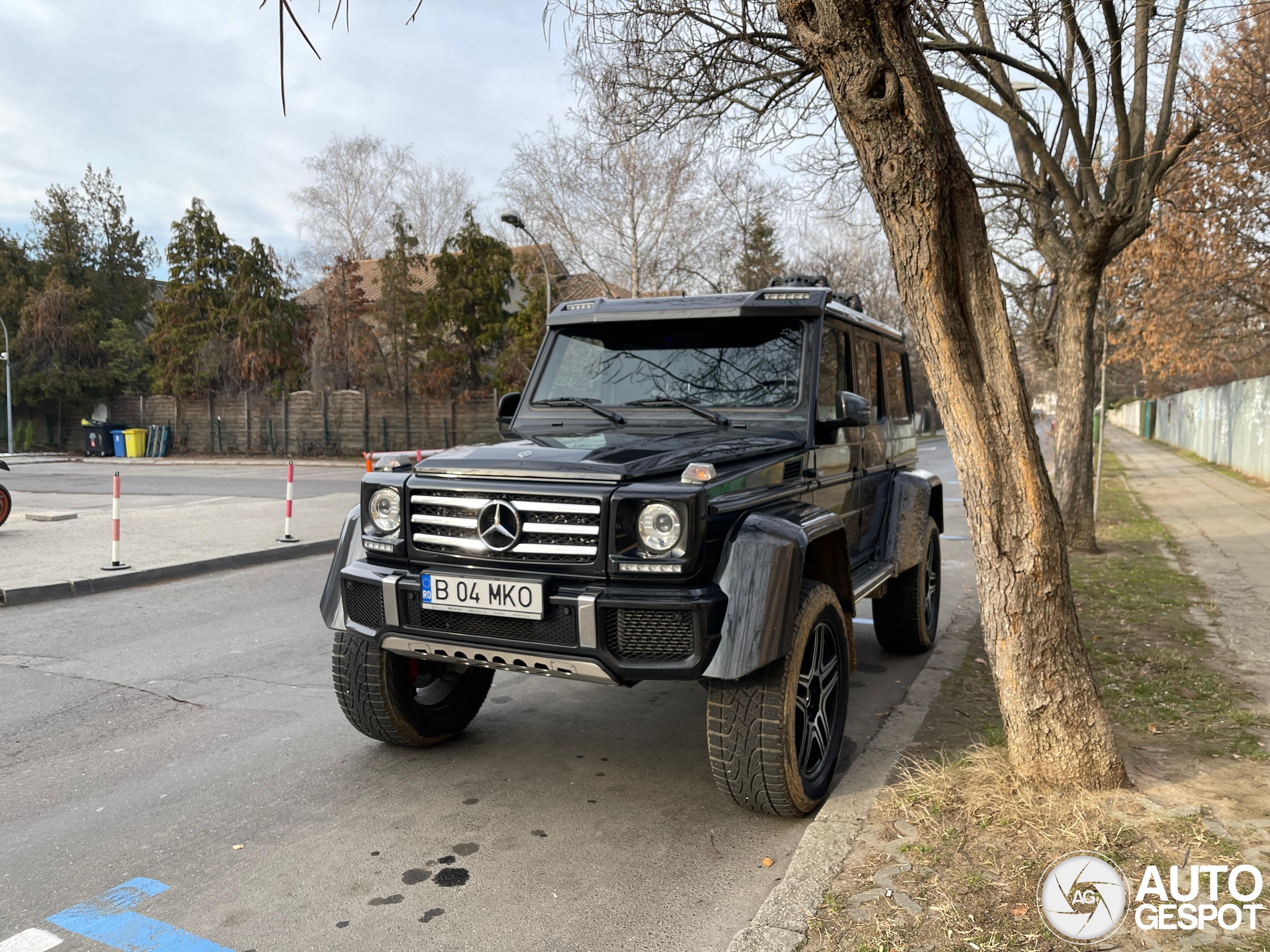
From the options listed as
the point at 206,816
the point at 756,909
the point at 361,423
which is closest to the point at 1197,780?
the point at 756,909

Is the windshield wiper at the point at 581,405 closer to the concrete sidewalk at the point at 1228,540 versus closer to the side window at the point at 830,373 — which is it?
the side window at the point at 830,373

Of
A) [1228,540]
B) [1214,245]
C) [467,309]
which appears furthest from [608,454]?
[467,309]

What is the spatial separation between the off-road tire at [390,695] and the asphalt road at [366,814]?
0.16 m

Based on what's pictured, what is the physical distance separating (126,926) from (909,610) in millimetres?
4664

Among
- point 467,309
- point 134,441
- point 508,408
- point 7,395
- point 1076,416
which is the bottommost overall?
point 134,441

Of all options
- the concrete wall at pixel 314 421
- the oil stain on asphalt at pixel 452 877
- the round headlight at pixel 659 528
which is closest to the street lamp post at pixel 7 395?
the concrete wall at pixel 314 421

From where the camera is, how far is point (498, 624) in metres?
3.49

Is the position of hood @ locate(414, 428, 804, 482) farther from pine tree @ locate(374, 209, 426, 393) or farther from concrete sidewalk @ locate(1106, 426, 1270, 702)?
pine tree @ locate(374, 209, 426, 393)

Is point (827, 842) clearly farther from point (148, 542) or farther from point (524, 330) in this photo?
point (524, 330)

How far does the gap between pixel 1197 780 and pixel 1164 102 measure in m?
7.90

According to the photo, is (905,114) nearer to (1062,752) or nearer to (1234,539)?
(1062,752)

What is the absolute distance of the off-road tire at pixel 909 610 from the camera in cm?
601

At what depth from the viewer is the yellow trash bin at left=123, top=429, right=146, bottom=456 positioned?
1362 inches

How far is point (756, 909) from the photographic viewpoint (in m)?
3.04
